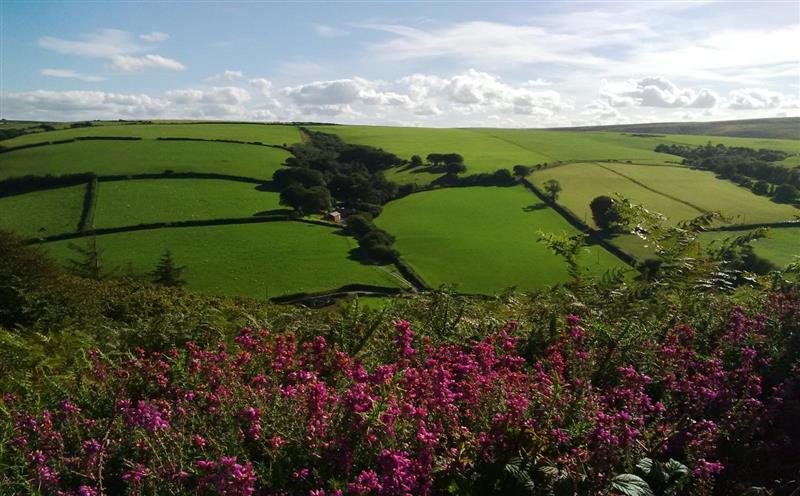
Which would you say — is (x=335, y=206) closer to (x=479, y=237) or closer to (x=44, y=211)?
(x=479, y=237)

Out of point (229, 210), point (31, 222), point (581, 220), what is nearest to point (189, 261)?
point (229, 210)

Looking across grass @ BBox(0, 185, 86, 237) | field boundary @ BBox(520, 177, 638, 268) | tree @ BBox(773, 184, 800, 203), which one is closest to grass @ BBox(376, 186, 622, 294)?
field boundary @ BBox(520, 177, 638, 268)

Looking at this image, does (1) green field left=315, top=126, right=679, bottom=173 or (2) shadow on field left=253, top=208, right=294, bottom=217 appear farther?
(1) green field left=315, top=126, right=679, bottom=173

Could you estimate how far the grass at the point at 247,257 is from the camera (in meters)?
45.5

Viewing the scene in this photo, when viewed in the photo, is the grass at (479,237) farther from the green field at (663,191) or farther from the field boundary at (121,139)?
the field boundary at (121,139)

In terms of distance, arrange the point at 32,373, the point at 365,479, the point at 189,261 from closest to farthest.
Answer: the point at 365,479
the point at 32,373
the point at 189,261

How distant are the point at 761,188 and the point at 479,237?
133 ft

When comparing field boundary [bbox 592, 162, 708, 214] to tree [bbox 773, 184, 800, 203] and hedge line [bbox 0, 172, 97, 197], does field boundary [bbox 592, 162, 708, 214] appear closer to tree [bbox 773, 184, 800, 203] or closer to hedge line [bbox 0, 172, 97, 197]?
tree [bbox 773, 184, 800, 203]

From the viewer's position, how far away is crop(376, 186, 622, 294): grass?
1971 inches

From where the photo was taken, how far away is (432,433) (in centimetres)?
300

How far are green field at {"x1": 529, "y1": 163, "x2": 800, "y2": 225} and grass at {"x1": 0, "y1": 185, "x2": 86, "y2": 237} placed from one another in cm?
5322

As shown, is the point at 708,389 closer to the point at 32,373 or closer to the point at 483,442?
the point at 483,442

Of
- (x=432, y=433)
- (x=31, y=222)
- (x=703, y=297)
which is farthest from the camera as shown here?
(x=31, y=222)

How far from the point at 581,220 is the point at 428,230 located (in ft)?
54.6
